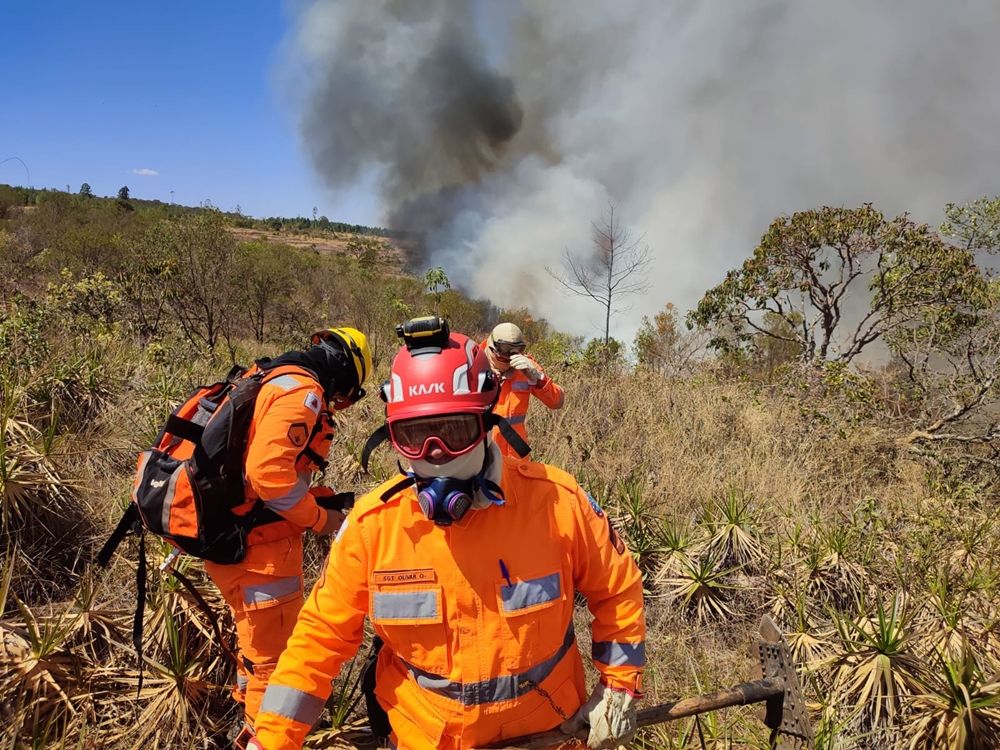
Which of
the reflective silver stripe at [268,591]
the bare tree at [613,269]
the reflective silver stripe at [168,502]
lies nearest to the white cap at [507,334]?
the reflective silver stripe at [268,591]

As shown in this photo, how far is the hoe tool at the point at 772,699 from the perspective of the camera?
1792mm

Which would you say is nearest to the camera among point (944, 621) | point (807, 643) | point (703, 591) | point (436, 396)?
point (436, 396)

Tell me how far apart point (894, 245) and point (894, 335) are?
6.31 feet

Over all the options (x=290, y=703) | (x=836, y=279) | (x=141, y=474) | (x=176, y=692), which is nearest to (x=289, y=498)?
(x=141, y=474)

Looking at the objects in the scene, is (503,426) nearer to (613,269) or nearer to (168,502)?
(168,502)

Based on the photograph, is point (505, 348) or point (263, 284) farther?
point (263, 284)

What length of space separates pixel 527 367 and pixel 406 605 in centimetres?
283

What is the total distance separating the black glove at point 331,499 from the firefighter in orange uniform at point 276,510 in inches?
3.0

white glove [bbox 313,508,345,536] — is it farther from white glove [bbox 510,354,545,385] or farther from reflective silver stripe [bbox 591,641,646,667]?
white glove [bbox 510,354,545,385]

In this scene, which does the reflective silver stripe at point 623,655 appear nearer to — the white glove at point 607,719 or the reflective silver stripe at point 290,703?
the white glove at point 607,719

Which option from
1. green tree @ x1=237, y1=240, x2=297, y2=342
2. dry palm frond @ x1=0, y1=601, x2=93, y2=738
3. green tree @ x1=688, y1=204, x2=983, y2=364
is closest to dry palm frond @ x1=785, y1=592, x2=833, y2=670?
dry palm frond @ x1=0, y1=601, x2=93, y2=738

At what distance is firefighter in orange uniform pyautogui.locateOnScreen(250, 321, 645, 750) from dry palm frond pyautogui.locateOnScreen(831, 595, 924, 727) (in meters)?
2.09

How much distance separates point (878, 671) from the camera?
2938 millimetres

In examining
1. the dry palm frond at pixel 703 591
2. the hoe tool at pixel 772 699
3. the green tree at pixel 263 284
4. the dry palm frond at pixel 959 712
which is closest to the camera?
the hoe tool at pixel 772 699
